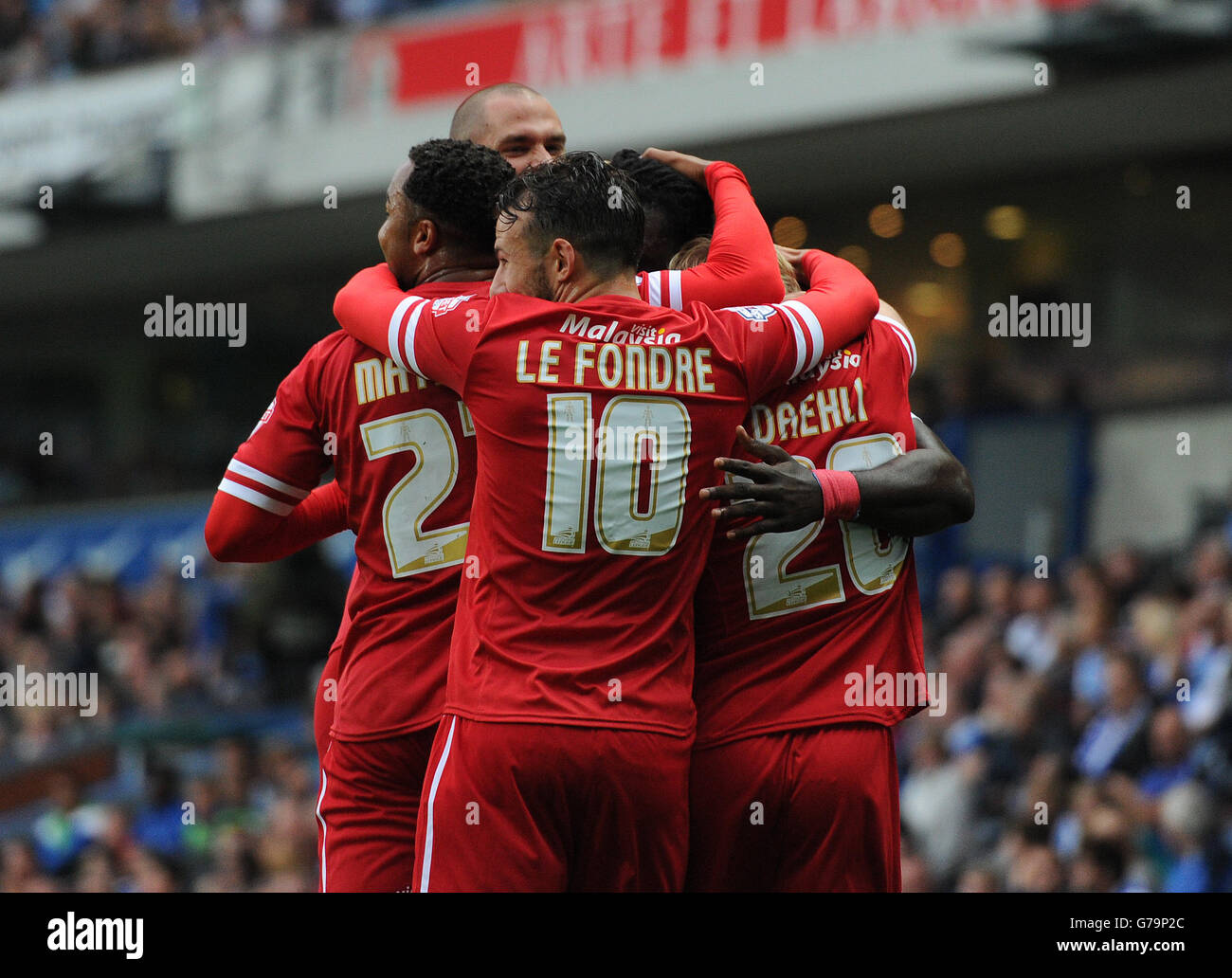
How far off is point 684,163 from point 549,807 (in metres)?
1.49

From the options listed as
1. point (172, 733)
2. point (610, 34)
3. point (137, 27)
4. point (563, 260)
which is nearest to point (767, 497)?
point (563, 260)

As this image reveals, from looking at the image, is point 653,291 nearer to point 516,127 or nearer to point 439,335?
Result: point 439,335

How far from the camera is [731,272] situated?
11.2ft

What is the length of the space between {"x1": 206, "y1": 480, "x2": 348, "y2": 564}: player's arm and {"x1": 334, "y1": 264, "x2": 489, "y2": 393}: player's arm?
1.47 ft

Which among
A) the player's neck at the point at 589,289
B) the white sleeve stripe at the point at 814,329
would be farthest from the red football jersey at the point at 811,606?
the player's neck at the point at 589,289

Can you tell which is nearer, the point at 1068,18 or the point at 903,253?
the point at 1068,18

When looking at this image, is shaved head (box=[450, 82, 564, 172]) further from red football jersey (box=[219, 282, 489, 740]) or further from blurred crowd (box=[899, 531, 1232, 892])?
blurred crowd (box=[899, 531, 1232, 892])

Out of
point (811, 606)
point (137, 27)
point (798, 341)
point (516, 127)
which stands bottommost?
point (811, 606)

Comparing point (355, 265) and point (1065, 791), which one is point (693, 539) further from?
point (355, 265)

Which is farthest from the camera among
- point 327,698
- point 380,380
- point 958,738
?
point 958,738

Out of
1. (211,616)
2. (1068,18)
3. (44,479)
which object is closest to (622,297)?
(1068,18)

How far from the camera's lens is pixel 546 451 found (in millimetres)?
3152

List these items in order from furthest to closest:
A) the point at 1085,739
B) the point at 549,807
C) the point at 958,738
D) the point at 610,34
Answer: the point at 610,34
the point at 958,738
the point at 1085,739
the point at 549,807

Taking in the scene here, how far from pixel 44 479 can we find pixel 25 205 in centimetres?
392
